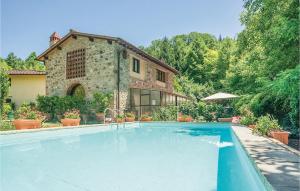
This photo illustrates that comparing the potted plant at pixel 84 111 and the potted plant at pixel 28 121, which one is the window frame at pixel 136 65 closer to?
the potted plant at pixel 84 111

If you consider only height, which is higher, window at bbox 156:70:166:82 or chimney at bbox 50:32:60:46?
chimney at bbox 50:32:60:46

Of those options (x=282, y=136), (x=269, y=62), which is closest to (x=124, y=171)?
(x=282, y=136)

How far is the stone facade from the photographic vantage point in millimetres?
18797

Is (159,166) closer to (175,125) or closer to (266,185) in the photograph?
(266,185)

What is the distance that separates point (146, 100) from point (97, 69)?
8282mm

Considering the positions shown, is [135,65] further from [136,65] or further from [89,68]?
[89,68]

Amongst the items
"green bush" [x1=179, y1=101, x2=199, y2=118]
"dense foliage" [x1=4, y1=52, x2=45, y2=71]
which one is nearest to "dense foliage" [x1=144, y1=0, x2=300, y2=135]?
"green bush" [x1=179, y1=101, x2=199, y2=118]

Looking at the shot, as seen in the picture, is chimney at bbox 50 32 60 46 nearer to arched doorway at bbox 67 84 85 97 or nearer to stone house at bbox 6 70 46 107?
stone house at bbox 6 70 46 107

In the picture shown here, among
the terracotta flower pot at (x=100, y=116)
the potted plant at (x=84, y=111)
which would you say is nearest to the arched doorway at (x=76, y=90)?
the potted plant at (x=84, y=111)

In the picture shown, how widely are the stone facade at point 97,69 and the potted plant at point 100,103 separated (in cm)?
61

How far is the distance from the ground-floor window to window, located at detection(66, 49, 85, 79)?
4.68m

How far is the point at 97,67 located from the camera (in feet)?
63.3

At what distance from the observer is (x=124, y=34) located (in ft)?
123

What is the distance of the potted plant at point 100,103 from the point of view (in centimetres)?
1798
